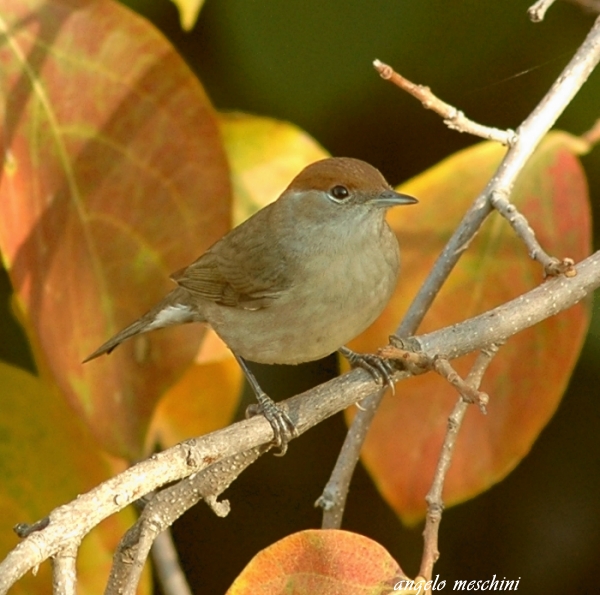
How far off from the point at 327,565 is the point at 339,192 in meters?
1.33

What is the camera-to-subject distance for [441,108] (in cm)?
205

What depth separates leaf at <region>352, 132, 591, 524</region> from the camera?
2.40 metres

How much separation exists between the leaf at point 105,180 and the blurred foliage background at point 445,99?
443mm

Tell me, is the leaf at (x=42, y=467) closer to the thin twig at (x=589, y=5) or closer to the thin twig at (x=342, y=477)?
the thin twig at (x=342, y=477)

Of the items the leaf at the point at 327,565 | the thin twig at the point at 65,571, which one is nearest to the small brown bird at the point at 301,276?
the leaf at the point at 327,565

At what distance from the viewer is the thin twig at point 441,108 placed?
1928 mm

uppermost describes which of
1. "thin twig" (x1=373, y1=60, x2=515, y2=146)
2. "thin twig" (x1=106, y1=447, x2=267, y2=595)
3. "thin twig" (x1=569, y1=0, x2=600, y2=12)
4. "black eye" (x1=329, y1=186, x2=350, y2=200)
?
"thin twig" (x1=569, y1=0, x2=600, y2=12)

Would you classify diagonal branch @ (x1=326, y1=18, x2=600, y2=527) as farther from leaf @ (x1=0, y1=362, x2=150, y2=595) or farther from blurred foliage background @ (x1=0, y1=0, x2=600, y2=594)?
leaf @ (x1=0, y1=362, x2=150, y2=595)

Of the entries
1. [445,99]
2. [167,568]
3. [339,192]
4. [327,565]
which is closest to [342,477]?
[327,565]

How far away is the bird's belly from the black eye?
0.95 feet

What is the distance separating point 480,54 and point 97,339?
1380 millimetres

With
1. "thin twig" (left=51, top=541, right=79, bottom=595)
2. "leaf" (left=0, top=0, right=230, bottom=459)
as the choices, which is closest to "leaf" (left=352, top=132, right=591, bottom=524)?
"leaf" (left=0, top=0, right=230, bottom=459)

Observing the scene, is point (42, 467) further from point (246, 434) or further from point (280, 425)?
point (246, 434)

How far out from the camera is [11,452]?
2484mm
